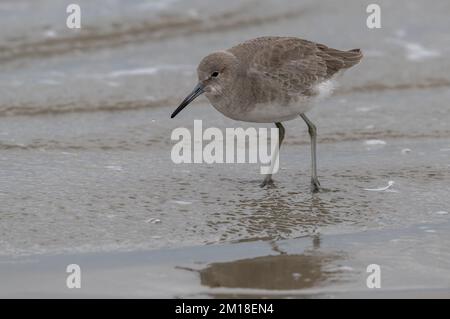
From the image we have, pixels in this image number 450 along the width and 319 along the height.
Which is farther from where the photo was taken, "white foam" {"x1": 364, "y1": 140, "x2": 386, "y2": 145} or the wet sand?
"white foam" {"x1": 364, "y1": 140, "x2": 386, "y2": 145}

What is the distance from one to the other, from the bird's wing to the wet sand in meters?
0.61

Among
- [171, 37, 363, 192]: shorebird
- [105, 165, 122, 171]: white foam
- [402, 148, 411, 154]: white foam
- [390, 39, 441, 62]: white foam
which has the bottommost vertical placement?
[105, 165, 122, 171]: white foam

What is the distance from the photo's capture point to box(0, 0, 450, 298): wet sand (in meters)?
4.67

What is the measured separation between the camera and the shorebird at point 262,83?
19.3 feet

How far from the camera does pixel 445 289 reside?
178 inches

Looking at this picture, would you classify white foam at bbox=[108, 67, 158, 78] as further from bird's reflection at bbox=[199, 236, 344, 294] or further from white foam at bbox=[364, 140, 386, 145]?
bird's reflection at bbox=[199, 236, 344, 294]

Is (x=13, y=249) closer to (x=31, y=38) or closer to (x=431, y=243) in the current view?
(x=431, y=243)

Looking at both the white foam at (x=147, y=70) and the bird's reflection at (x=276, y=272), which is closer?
the bird's reflection at (x=276, y=272)

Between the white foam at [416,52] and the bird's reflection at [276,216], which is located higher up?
the white foam at [416,52]

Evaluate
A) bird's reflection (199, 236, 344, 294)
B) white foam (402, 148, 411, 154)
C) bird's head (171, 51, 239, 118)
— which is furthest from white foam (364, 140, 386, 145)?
bird's reflection (199, 236, 344, 294)

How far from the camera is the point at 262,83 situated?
591 cm

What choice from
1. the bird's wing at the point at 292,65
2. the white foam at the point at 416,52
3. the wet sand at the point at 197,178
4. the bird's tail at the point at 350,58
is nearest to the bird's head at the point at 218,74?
the bird's wing at the point at 292,65

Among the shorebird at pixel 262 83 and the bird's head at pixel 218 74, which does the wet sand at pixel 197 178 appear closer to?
the shorebird at pixel 262 83

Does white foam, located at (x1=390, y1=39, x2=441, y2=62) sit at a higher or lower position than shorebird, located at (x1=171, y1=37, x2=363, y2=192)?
higher
